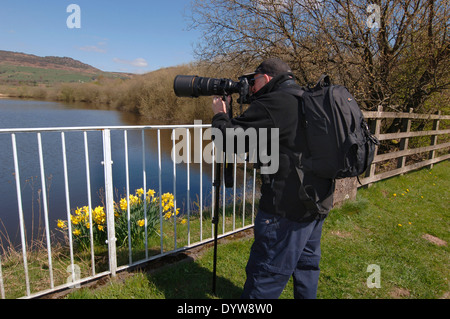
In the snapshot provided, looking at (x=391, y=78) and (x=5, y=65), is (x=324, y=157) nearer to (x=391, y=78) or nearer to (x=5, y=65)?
(x=391, y=78)

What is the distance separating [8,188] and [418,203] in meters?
8.79

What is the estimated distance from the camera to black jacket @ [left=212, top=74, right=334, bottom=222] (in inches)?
60.1

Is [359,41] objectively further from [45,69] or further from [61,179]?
[45,69]

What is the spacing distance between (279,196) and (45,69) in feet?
201

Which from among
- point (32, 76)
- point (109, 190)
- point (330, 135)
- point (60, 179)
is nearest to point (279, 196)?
point (330, 135)

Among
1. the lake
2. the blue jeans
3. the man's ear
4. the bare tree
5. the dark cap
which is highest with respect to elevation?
the bare tree

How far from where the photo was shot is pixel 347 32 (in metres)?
6.25

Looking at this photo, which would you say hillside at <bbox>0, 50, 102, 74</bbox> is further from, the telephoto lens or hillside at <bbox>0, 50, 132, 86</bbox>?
the telephoto lens

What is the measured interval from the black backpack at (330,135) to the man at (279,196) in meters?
0.05

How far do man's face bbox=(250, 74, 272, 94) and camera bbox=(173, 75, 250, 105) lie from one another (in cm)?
5

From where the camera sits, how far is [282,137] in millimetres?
1578

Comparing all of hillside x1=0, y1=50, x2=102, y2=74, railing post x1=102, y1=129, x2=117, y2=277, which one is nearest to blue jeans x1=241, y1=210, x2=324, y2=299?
railing post x1=102, y1=129, x2=117, y2=277

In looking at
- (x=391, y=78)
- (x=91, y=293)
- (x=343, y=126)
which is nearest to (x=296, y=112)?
(x=343, y=126)

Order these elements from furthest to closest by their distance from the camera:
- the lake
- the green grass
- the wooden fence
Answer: the lake → the wooden fence → the green grass
